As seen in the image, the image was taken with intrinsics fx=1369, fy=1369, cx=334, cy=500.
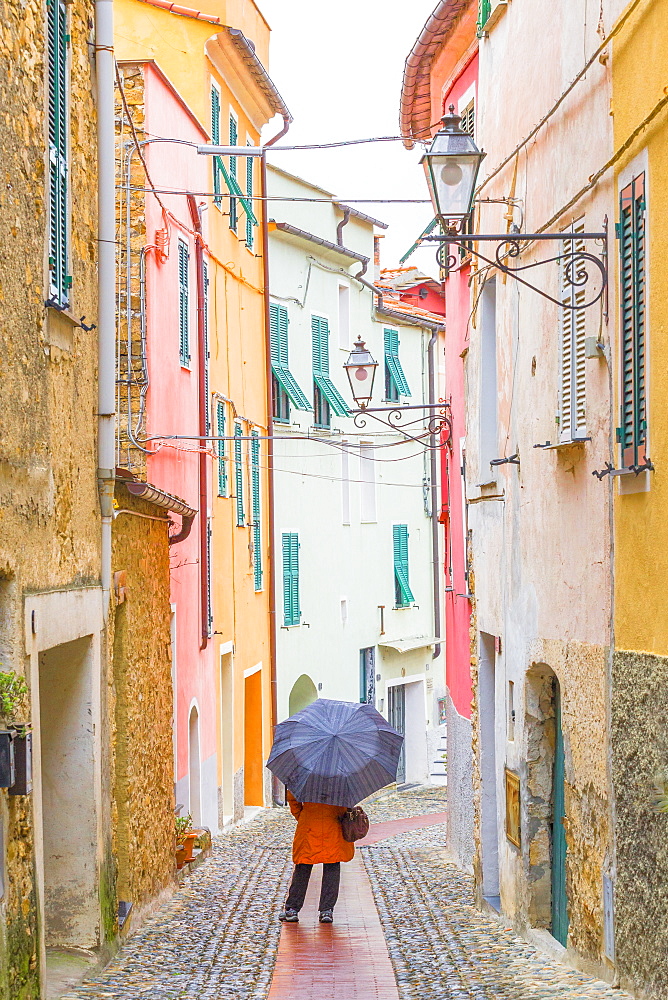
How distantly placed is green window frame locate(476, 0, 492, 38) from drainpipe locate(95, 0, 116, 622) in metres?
4.23

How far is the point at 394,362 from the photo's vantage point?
32.7 metres

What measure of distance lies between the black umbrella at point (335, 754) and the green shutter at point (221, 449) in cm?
919

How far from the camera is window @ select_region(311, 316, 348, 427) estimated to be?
28844mm

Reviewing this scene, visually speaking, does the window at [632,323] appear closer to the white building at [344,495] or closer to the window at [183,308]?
the window at [183,308]

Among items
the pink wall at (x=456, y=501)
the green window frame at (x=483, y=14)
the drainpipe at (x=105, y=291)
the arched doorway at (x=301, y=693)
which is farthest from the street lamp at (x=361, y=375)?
the arched doorway at (x=301, y=693)

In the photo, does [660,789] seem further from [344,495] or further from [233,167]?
[344,495]

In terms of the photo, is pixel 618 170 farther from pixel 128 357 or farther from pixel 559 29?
pixel 128 357

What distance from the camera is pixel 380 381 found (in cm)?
3212

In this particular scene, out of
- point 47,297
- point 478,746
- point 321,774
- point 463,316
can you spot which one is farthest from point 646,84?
point 463,316

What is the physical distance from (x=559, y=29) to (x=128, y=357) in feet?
20.9

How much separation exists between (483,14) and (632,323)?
6469mm

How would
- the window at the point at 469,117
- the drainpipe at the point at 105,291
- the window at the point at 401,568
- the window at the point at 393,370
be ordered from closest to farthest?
the drainpipe at the point at 105,291 < the window at the point at 469,117 < the window at the point at 393,370 < the window at the point at 401,568

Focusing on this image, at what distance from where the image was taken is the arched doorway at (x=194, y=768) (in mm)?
17734

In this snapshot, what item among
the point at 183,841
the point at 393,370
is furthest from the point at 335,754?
the point at 393,370
